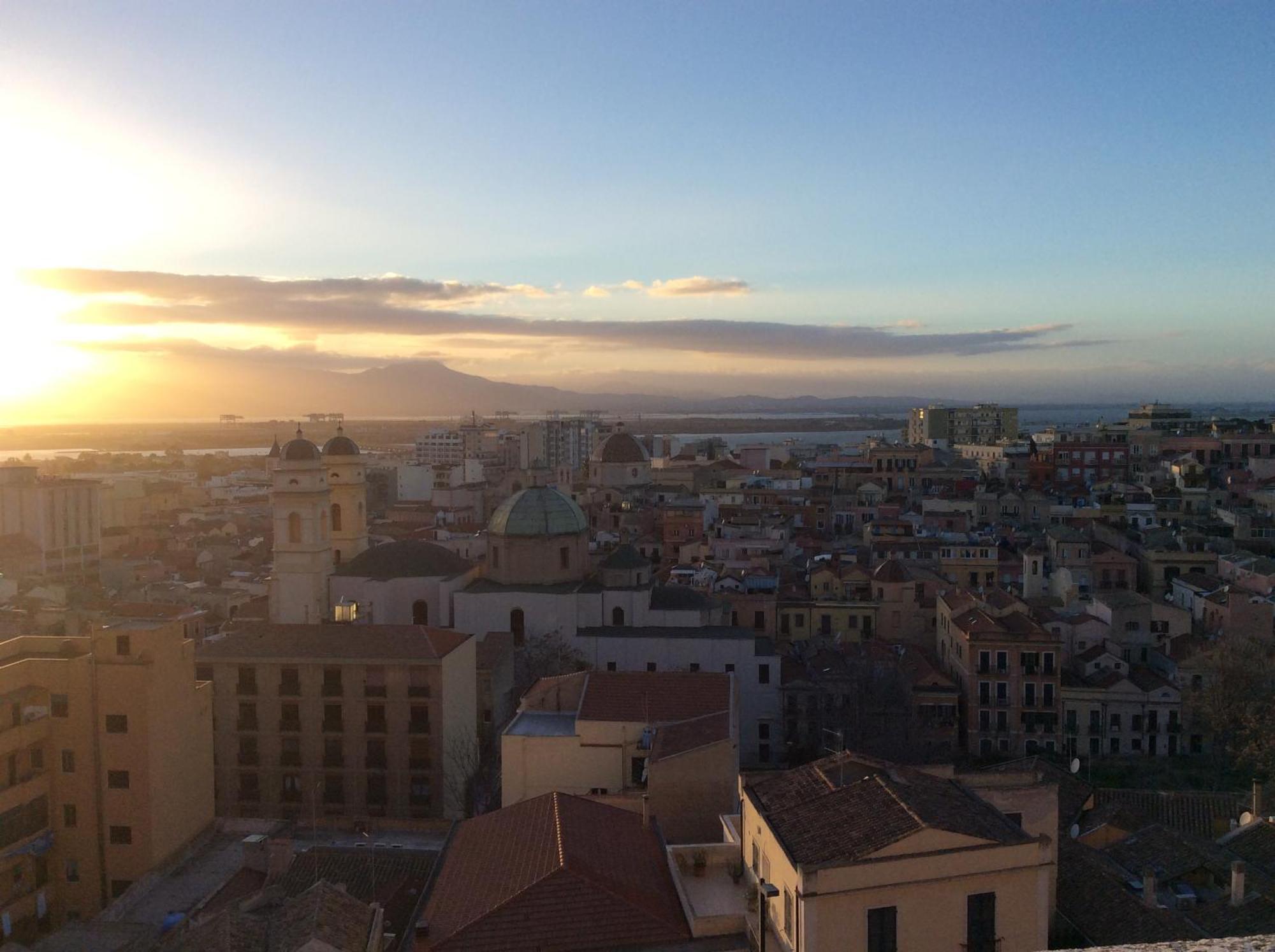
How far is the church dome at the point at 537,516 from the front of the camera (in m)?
32.5

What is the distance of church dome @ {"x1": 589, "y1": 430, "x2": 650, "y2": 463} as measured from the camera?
6769cm

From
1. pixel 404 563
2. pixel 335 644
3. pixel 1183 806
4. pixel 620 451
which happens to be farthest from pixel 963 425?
pixel 335 644

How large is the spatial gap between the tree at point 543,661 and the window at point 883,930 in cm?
1810

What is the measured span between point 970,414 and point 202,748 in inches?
4451

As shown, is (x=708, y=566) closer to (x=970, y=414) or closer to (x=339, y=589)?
(x=339, y=589)

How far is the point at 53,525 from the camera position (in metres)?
56.3

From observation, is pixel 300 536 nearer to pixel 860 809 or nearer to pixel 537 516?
pixel 537 516

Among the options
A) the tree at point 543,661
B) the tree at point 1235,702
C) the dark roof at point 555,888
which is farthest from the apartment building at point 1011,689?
the dark roof at point 555,888

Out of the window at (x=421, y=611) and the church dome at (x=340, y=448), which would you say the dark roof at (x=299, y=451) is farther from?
the window at (x=421, y=611)

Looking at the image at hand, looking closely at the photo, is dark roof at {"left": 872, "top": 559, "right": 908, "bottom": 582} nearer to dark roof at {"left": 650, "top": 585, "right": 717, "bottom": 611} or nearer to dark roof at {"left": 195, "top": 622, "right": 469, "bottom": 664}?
dark roof at {"left": 650, "top": 585, "right": 717, "bottom": 611}

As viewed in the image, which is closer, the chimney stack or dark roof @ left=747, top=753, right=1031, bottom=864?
dark roof @ left=747, top=753, right=1031, bottom=864

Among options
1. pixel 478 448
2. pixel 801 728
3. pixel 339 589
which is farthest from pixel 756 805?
pixel 478 448

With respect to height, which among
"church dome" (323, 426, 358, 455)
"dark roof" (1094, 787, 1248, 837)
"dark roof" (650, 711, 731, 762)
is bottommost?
"dark roof" (1094, 787, 1248, 837)

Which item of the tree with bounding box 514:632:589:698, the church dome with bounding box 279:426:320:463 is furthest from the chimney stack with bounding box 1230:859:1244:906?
the church dome with bounding box 279:426:320:463
